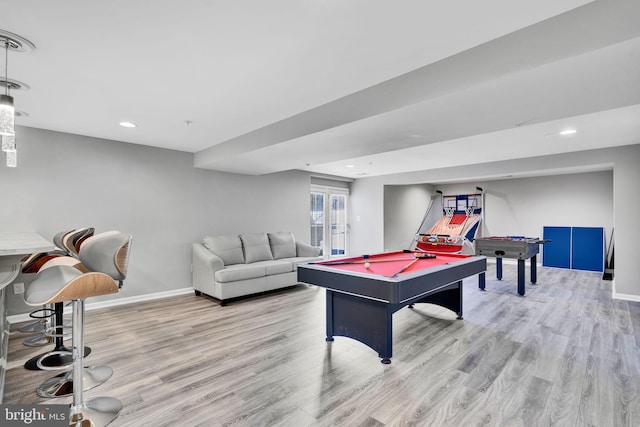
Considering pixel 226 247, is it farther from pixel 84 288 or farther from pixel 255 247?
pixel 84 288

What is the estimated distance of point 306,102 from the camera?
2.94 m

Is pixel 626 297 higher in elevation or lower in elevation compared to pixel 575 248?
lower

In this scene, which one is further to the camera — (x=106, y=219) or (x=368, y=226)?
(x=368, y=226)

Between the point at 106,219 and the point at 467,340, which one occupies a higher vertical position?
the point at 106,219

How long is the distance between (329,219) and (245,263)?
3.38m

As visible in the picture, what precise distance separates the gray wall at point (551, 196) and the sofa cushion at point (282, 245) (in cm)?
290

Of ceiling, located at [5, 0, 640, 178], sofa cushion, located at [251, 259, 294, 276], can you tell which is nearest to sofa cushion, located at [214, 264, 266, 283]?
sofa cushion, located at [251, 259, 294, 276]

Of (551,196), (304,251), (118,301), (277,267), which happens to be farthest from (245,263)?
(551,196)

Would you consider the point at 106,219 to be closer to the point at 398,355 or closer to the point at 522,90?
the point at 398,355

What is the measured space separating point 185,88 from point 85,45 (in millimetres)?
755

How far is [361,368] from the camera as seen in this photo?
8.32 ft

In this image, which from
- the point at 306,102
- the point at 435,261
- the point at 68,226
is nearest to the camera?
the point at 306,102

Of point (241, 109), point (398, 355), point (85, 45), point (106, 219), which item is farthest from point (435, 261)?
point (106, 219)

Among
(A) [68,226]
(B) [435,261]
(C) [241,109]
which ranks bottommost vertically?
(B) [435,261]
